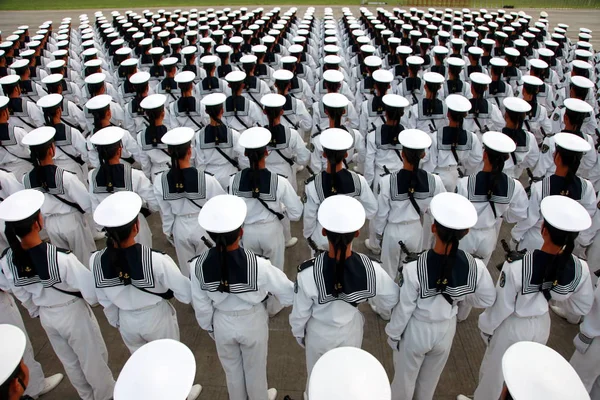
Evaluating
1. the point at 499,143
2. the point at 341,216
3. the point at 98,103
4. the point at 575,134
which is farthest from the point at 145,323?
the point at 575,134

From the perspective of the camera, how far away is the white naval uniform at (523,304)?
3.00 meters

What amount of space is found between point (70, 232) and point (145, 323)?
82.6 inches

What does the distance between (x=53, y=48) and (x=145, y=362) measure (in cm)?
1332

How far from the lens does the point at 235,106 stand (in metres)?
6.29

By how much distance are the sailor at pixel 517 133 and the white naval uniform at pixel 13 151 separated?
6506 millimetres

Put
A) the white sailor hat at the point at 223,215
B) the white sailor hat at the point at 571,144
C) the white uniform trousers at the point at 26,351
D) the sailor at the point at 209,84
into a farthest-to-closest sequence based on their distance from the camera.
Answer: the sailor at the point at 209,84, the white sailor hat at the point at 571,144, the white uniform trousers at the point at 26,351, the white sailor hat at the point at 223,215

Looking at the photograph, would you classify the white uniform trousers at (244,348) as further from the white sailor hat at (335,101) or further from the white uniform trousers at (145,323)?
the white sailor hat at (335,101)

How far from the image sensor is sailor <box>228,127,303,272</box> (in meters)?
4.13

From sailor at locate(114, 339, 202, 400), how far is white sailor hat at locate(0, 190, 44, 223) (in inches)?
66.0

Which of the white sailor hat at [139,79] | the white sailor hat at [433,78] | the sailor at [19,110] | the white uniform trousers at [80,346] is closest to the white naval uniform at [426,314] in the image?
the white uniform trousers at [80,346]

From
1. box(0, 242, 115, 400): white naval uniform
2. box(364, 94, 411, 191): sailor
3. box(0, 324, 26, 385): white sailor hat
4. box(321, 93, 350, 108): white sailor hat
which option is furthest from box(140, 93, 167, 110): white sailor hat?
box(0, 324, 26, 385): white sailor hat

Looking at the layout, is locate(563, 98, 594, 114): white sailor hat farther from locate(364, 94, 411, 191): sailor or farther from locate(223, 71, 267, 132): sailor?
locate(223, 71, 267, 132): sailor

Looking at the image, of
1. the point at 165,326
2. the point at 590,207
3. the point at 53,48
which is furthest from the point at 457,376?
the point at 53,48

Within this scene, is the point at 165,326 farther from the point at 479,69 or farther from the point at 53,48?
the point at 53,48
